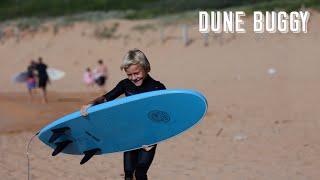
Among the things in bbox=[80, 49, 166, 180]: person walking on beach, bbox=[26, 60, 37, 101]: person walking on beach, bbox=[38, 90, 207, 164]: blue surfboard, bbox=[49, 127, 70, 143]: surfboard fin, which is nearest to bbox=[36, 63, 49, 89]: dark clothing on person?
bbox=[26, 60, 37, 101]: person walking on beach

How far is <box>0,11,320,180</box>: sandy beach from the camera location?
28.1 feet

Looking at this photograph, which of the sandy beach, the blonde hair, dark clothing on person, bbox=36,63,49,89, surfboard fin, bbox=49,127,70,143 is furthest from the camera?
dark clothing on person, bbox=36,63,49,89

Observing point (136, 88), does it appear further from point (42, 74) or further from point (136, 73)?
point (42, 74)

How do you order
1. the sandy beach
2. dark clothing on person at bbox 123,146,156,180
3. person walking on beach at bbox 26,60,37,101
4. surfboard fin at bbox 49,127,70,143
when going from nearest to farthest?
dark clothing on person at bbox 123,146,156,180 < surfboard fin at bbox 49,127,70,143 < the sandy beach < person walking on beach at bbox 26,60,37,101

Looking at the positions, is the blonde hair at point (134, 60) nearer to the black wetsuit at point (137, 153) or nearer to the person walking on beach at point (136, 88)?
the person walking on beach at point (136, 88)

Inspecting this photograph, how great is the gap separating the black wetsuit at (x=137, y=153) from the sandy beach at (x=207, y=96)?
2630mm

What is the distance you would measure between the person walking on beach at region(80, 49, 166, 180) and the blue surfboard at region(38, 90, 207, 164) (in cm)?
7

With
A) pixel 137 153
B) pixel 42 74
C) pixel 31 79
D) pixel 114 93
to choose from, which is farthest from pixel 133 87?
pixel 31 79

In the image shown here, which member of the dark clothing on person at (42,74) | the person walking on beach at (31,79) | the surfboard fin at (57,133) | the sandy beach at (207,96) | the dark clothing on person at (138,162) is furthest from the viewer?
the person walking on beach at (31,79)

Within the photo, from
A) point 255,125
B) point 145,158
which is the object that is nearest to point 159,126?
point 145,158

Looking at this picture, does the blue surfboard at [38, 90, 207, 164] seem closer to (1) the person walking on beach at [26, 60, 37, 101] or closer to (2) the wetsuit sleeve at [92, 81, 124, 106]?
(2) the wetsuit sleeve at [92, 81, 124, 106]

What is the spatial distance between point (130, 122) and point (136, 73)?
1.92 feet

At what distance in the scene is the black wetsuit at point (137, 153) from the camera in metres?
5.14

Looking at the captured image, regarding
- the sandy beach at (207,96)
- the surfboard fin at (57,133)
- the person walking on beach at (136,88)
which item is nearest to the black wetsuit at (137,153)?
the person walking on beach at (136,88)
